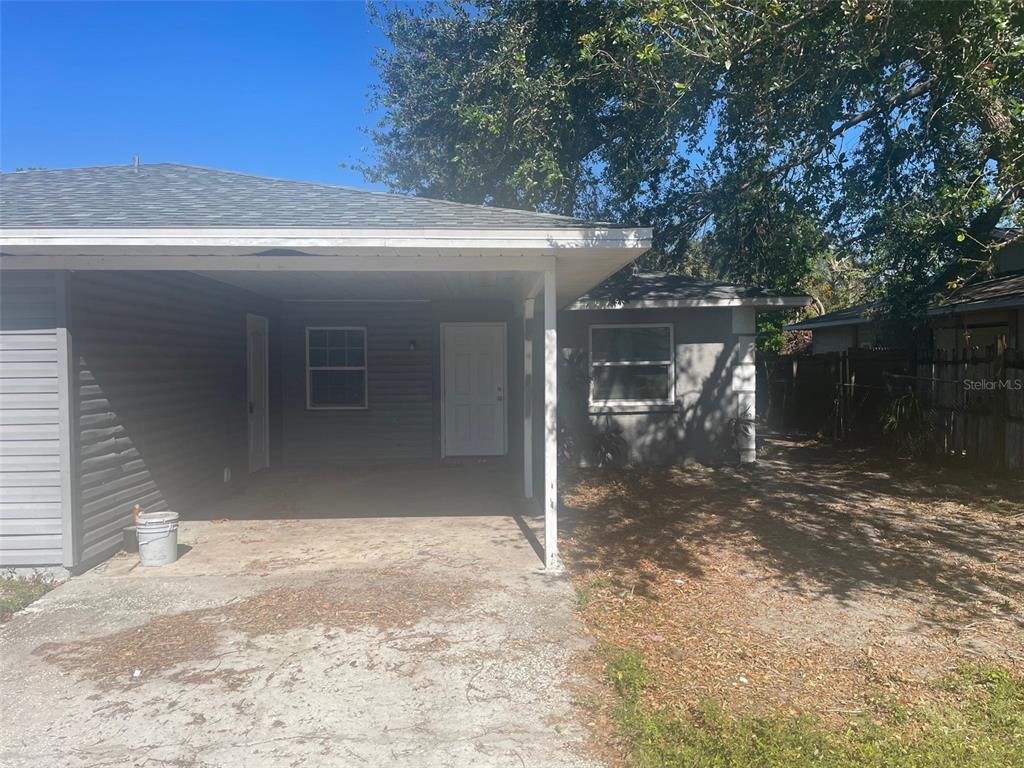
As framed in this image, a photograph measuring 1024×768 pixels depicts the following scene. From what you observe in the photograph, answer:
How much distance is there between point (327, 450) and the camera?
11.0 metres

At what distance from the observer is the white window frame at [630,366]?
11203 mm

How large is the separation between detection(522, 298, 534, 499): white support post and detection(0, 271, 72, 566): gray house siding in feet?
14.6

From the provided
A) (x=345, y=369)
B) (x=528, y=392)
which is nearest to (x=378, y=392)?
(x=345, y=369)

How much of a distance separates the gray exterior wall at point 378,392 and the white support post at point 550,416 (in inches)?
200

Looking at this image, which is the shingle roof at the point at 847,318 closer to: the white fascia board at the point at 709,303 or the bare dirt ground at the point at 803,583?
the white fascia board at the point at 709,303

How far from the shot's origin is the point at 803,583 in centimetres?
561

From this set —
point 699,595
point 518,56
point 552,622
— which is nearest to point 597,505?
point 699,595

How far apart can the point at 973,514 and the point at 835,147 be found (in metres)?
4.44

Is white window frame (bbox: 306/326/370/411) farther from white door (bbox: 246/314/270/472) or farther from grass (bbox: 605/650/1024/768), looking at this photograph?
grass (bbox: 605/650/1024/768)

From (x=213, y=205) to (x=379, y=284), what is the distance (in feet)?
10.9

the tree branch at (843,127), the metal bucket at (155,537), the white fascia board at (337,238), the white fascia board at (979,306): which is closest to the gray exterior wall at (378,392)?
the tree branch at (843,127)

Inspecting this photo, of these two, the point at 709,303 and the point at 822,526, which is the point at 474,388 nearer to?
the point at 709,303

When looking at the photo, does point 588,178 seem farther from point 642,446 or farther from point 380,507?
point 380,507

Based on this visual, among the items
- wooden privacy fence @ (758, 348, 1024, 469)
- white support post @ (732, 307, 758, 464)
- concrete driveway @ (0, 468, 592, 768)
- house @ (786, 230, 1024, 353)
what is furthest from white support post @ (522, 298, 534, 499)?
wooden privacy fence @ (758, 348, 1024, 469)
